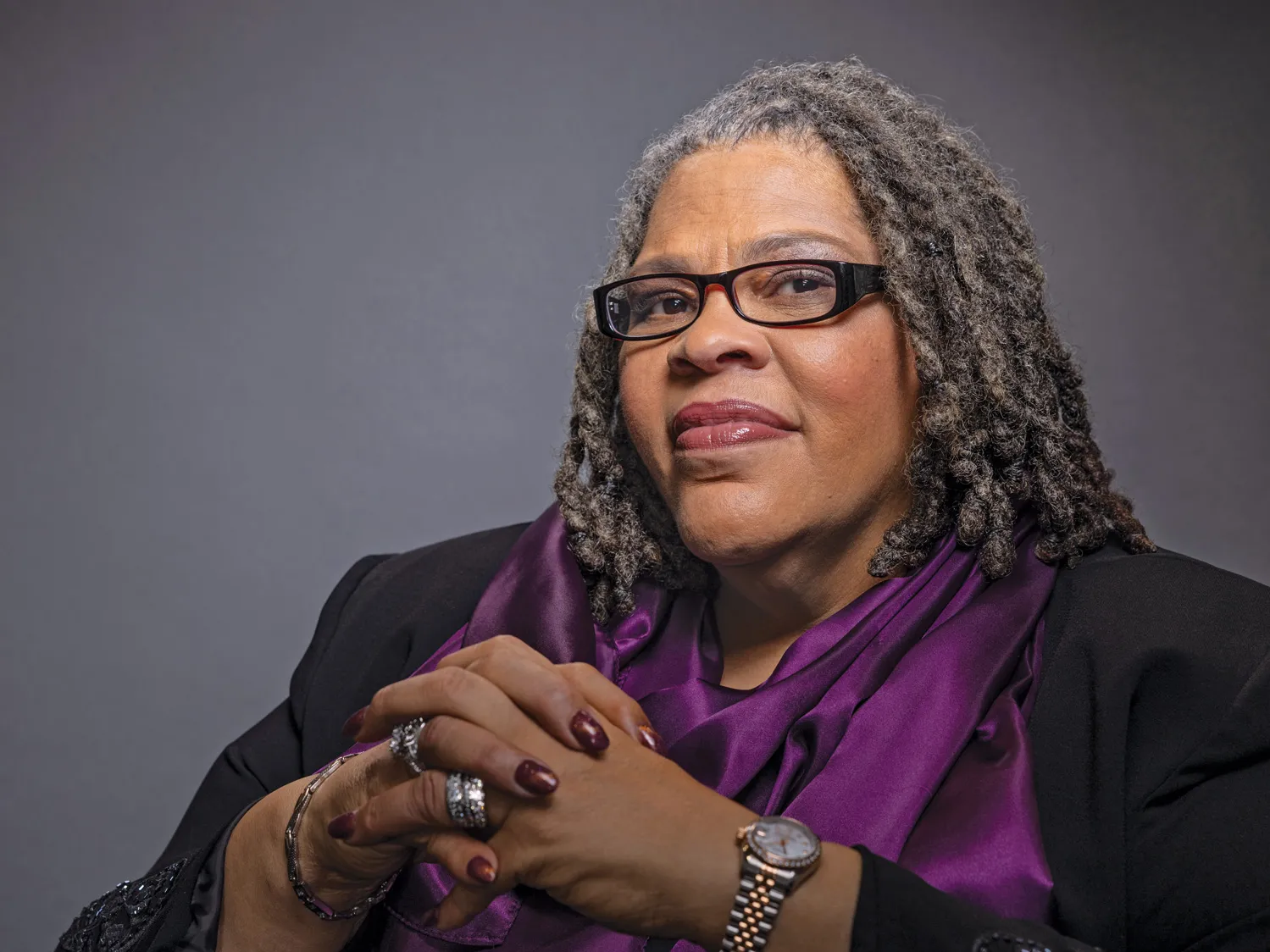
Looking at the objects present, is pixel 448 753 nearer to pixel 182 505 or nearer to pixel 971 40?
pixel 182 505

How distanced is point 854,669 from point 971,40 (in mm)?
1876

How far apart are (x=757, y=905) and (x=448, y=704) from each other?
1.28 ft

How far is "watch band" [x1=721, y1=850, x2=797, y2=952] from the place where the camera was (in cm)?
119

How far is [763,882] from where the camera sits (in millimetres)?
1191

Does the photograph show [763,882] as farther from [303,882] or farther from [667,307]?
[667,307]

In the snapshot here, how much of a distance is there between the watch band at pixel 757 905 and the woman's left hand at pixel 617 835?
0.04 ft

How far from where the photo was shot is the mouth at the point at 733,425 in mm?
1590

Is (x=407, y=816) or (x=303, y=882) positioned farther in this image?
(x=303, y=882)

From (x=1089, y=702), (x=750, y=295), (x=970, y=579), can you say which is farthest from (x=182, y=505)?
(x=1089, y=702)

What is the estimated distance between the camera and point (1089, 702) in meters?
1.50

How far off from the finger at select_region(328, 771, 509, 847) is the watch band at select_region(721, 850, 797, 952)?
0.27 meters

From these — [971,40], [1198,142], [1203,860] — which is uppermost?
[971,40]

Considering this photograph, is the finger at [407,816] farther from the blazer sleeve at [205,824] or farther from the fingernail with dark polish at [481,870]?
the blazer sleeve at [205,824]

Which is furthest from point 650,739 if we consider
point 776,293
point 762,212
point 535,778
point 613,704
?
point 762,212
